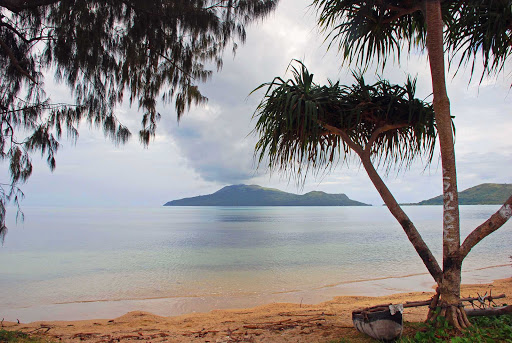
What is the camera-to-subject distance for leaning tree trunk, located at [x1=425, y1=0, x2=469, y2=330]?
3.87 metres

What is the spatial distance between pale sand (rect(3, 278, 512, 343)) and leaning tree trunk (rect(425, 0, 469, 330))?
1079mm

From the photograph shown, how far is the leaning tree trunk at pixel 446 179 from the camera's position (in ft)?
12.7

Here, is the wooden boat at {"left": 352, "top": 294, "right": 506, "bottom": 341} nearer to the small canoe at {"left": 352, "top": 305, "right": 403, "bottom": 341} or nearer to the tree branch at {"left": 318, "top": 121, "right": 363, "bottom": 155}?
the small canoe at {"left": 352, "top": 305, "right": 403, "bottom": 341}

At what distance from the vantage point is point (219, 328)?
18.4ft

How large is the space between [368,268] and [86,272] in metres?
11.5

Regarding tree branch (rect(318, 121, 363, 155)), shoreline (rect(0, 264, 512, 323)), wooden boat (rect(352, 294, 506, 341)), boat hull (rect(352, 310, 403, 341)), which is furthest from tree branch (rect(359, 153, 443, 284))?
shoreline (rect(0, 264, 512, 323))

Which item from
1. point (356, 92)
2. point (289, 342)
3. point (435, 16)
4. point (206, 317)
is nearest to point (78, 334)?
point (206, 317)

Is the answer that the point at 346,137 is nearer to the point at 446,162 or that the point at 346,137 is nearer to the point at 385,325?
the point at 446,162

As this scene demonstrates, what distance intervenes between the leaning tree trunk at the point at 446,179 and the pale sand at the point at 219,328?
1079 millimetres

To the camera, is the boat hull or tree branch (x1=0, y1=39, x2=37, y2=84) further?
tree branch (x1=0, y1=39, x2=37, y2=84)

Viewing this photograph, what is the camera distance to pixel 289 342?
14.4ft

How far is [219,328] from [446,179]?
4.15 metres

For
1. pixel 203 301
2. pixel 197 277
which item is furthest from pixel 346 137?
pixel 197 277

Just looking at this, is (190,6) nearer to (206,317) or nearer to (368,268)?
(206,317)
